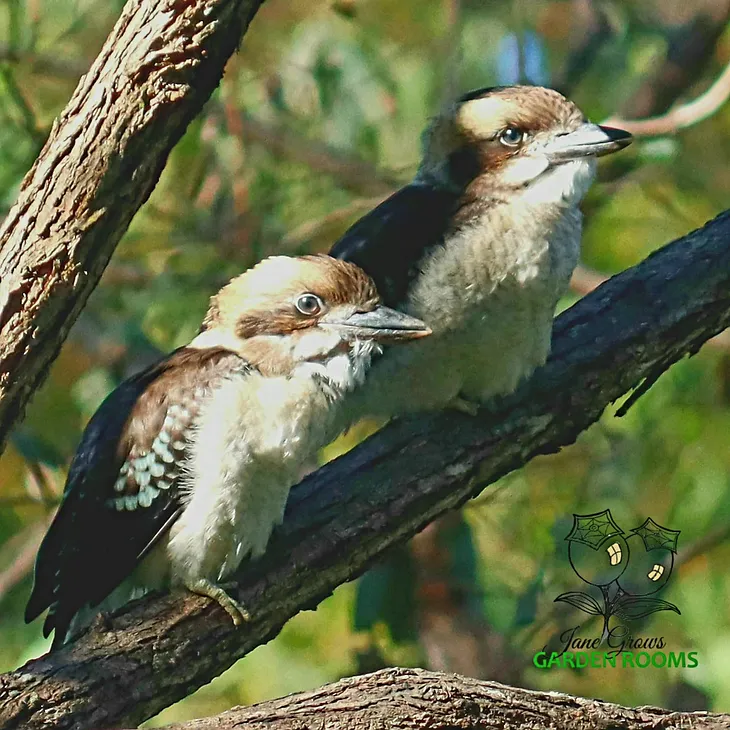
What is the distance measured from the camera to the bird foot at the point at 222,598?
2.91 m

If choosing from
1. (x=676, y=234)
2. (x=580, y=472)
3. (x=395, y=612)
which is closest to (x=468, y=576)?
(x=395, y=612)

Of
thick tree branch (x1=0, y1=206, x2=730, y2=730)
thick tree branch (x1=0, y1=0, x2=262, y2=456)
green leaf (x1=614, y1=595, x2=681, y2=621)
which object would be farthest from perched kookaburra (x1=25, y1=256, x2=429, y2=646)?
green leaf (x1=614, y1=595, x2=681, y2=621)

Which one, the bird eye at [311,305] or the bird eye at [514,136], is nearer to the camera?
the bird eye at [311,305]

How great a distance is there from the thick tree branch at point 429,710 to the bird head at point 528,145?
4.43 feet

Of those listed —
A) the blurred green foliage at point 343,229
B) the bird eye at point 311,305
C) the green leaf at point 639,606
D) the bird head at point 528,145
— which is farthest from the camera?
the blurred green foliage at point 343,229

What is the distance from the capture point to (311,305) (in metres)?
3.03

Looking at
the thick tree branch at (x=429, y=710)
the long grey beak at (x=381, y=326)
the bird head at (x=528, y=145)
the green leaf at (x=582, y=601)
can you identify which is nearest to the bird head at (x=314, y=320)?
the long grey beak at (x=381, y=326)

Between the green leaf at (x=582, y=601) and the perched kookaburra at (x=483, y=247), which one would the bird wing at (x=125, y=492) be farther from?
the green leaf at (x=582, y=601)

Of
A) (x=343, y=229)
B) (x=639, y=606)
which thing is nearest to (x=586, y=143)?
(x=639, y=606)

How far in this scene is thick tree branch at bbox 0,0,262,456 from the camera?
8.38 ft

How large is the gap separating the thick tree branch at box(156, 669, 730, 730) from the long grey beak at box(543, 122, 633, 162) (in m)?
1.43

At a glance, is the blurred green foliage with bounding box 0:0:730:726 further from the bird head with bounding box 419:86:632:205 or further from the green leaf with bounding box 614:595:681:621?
the bird head with bounding box 419:86:632:205

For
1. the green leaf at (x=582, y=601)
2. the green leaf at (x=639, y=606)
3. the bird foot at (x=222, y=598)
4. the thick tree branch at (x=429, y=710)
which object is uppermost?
the bird foot at (x=222, y=598)

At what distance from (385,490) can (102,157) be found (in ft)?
3.65
